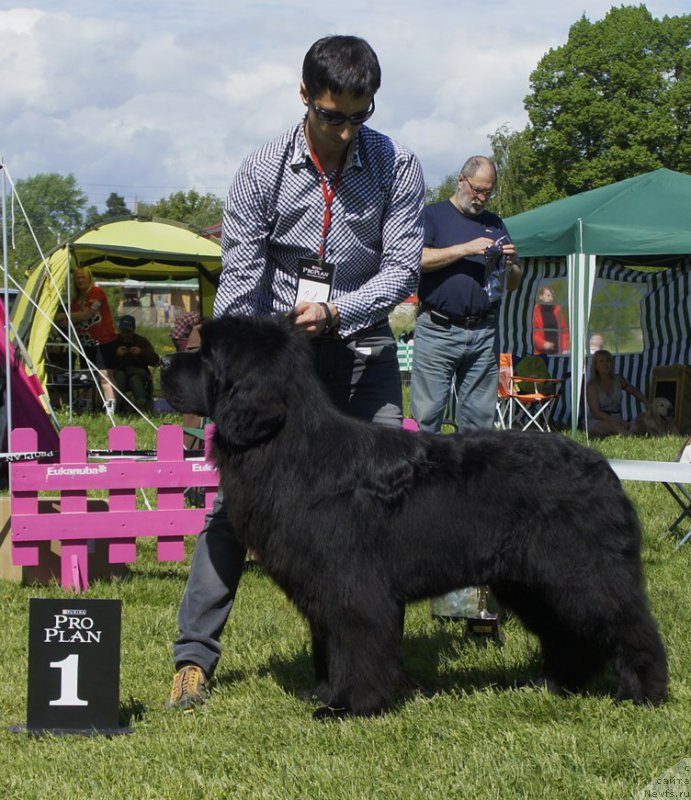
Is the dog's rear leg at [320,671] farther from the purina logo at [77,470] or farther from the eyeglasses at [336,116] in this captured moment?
the purina logo at [77,470]

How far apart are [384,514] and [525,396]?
9.25 m

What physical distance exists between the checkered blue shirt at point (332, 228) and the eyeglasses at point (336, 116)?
0.60ft

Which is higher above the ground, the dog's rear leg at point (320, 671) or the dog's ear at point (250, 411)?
the dog's ear at point (250, 411)

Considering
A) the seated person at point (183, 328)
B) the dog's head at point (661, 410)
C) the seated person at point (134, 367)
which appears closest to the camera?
the dog's head at point (661, 410)

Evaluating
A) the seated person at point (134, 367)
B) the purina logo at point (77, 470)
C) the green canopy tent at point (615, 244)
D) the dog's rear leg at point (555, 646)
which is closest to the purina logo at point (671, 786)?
the dog's rear leg at point (555, 646)

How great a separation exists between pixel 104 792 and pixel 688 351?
12.8m

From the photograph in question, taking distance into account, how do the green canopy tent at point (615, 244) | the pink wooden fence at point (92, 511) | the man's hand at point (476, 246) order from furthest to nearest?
the green canopy tent at point (615, 244)
the man's hand at point (476, 246)
the pink wooden fence at point (92, 511)

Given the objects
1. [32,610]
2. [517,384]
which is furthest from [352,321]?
[517,384]

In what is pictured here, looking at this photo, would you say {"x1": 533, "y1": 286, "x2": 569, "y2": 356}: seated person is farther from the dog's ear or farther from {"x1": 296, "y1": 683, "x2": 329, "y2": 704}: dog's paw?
the dog's ear

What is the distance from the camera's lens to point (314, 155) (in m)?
3.52

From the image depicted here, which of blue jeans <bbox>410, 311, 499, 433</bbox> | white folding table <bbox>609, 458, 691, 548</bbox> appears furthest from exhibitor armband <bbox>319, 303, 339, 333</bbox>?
blue jeans <bbox>410, 311, 499, 433</bbox>

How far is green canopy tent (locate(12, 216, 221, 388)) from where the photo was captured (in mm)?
12180

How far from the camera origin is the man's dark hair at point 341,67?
3.27 metres

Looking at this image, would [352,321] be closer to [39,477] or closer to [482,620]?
[482,620]
